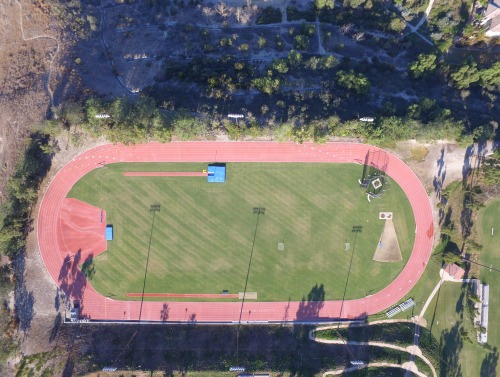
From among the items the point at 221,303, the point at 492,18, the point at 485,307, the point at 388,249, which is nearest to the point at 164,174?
the point at 221,303

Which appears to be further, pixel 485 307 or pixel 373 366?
pixel 485 307

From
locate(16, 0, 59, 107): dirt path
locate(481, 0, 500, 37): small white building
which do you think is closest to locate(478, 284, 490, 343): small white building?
locate(481, 0, 500, 37): small white building

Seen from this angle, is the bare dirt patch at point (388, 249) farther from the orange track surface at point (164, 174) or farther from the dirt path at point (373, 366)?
the orange track surface at point (164, 174)

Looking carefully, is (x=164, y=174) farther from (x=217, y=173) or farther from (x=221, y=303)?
(x=221, y=303)

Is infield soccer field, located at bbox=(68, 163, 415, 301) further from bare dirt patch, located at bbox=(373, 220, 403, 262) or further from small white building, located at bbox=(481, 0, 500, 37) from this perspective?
small white building, located at bbox=(481, 0, 500, 37)

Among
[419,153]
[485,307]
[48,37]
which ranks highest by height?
[48,37]
